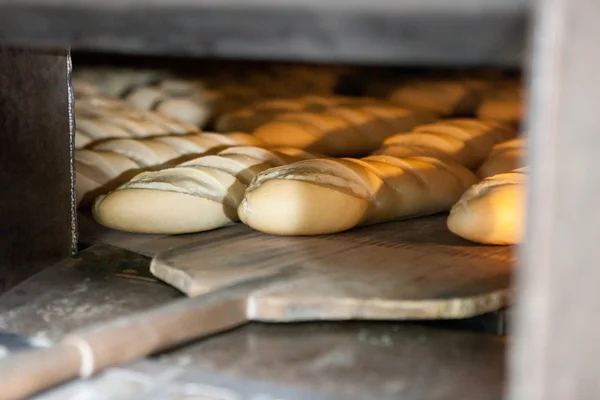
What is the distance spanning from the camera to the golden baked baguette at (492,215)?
168cm

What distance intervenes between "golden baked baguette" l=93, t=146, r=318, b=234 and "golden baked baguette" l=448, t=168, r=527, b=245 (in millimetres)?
590

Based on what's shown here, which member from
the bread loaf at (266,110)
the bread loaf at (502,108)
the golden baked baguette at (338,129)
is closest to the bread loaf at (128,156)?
the golden baked baguette at (338,129)

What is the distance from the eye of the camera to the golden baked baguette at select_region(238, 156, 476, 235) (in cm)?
175

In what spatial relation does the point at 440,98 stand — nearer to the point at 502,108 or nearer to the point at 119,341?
the point at 502,108

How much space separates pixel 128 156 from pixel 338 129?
0.90 meters

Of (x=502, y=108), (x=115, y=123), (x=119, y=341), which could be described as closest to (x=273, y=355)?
(x=119, y=341)

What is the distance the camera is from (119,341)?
1.06m

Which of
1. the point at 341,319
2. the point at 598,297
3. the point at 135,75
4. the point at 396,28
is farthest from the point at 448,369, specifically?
the point at 135,75

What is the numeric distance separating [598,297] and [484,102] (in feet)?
9.57

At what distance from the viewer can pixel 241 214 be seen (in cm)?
179

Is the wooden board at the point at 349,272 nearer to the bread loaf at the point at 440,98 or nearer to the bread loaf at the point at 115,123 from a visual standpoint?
the bread loaf at the point at 115,123

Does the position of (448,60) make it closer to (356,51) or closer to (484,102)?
(356,51)

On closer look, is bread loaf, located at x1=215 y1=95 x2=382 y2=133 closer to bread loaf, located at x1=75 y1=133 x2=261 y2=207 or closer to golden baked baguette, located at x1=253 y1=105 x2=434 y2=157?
golden baked baguette, located at x1=253 y1=105 x2=434 y2=157

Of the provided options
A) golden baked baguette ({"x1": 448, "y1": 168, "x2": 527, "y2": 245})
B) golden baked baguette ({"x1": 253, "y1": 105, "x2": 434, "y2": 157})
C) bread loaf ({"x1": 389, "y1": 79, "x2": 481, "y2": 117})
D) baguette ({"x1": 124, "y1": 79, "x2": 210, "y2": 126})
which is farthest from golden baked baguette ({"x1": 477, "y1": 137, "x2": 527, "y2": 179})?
baguette ({"x1": 124, "y1": 79, "x2": 210, "y2": 126})
